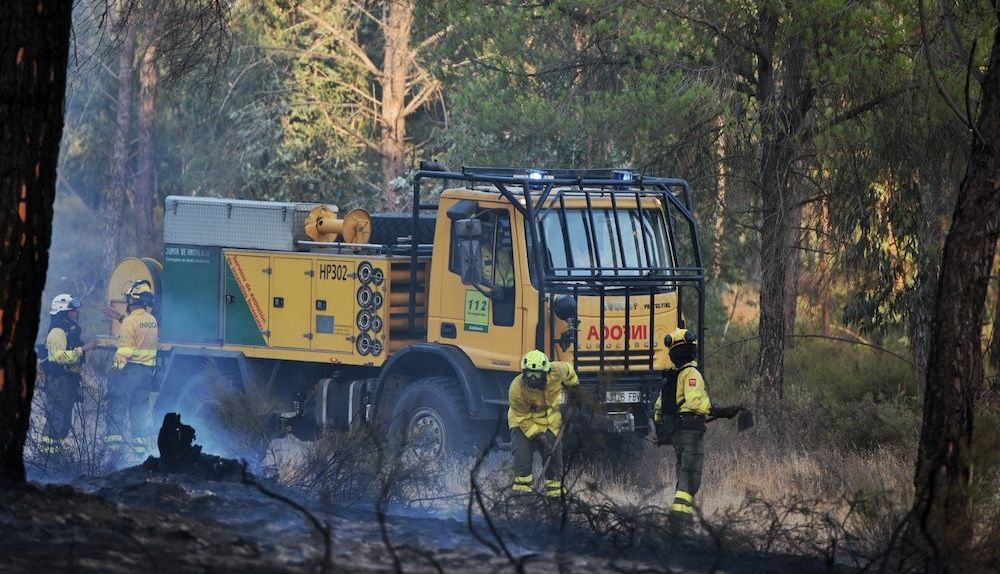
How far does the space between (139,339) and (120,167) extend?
64.7ft

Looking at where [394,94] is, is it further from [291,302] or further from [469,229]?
[469,229]

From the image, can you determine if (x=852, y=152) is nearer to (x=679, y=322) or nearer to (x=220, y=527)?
(x=679, y=322)

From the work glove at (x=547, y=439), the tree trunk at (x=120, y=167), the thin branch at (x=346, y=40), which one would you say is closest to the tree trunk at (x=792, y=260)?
the work glove at (x=547, y=439)

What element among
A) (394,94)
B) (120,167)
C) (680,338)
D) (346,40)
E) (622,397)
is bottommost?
(622,397)

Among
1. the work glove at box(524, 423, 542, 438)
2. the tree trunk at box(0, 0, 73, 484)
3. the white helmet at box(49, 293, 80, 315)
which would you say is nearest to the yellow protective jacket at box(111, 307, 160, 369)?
the white helmet at box(49, 293, 80, 315)

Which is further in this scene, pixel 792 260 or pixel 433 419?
pixel 792 260

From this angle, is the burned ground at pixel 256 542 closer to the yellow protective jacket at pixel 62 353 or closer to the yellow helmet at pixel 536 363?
the yellow helmet at pixel 536 363

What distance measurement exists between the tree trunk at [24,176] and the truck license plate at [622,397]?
5673 mm

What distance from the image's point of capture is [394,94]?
28.9 m

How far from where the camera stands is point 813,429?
48.1 ft

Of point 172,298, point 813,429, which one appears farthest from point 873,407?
point 172,298

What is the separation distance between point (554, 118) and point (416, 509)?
20.6ft

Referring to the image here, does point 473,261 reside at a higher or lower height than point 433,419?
higher

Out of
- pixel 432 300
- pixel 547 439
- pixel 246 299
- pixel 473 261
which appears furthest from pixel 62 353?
pixel 547 439
